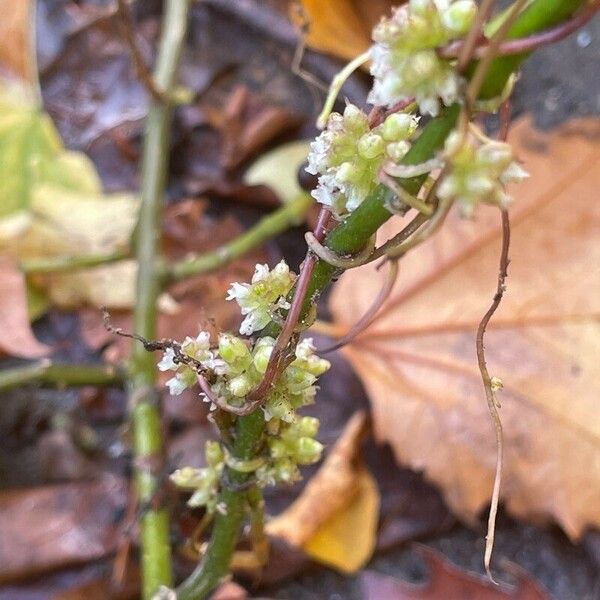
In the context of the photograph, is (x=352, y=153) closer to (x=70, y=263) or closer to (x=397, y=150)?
(x=397, y=150)

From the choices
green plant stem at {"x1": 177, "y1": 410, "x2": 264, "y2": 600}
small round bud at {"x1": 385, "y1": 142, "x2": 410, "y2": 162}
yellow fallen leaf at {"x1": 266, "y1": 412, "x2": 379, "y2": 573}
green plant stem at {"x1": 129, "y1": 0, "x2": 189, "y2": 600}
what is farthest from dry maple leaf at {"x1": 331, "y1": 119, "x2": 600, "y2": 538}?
small round bud at {"x1": 385, "y1": 142, "x2": 410, "y2": 162}

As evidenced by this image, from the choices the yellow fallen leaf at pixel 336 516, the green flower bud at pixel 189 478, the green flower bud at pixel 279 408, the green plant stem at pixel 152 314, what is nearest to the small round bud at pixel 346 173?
the green flower bud at pixel 279 408

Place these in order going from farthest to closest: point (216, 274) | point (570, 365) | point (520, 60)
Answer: point (216, 274)
point (570, 365)
point (520, 60)

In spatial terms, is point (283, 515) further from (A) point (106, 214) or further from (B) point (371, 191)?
(B) point (371, 191)

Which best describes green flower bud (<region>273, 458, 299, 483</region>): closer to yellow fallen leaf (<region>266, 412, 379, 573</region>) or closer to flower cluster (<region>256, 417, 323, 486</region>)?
flower cluster (<region>256, 417, 323, 486</region>)

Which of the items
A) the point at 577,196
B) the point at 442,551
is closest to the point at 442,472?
the point at 442,551

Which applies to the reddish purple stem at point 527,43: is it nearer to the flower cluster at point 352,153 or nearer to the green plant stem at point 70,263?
the flower cluster at point 352,153
